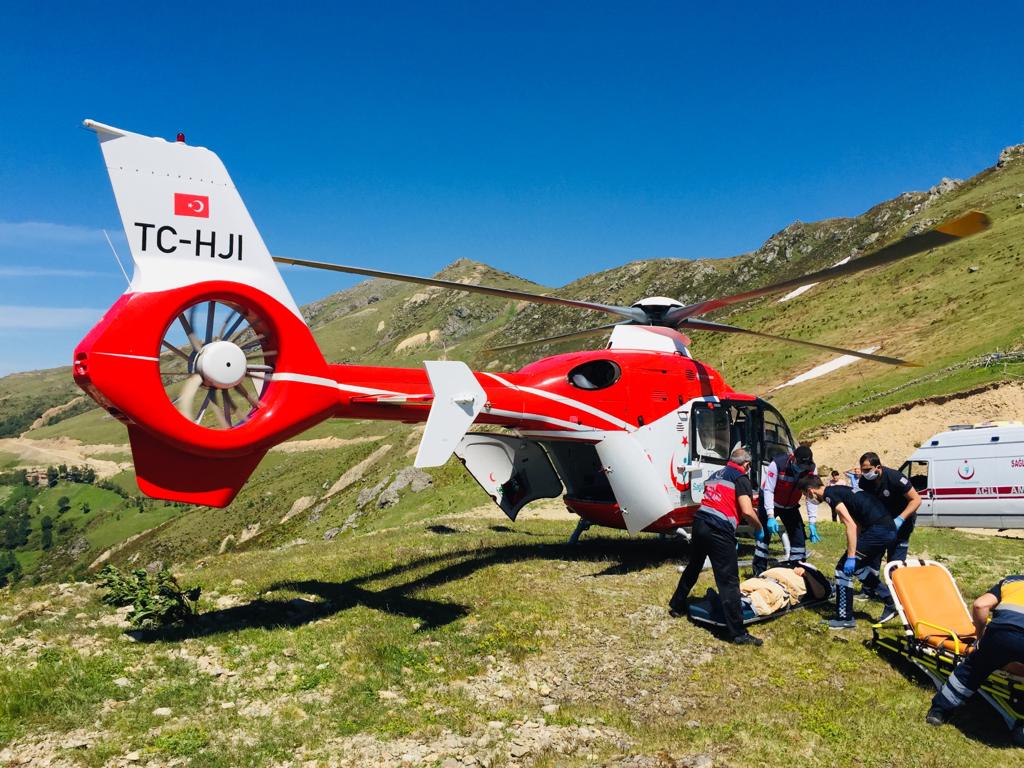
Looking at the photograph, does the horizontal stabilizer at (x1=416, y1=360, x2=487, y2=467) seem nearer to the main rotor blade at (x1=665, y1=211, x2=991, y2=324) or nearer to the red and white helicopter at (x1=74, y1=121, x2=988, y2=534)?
the red and white helicopter at (x1=74, y1=121, x2=988, y2=534)

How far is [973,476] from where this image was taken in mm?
21016

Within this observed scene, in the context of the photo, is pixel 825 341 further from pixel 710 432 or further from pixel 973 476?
pixel 710 432

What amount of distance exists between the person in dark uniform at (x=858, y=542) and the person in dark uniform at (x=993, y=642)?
285cm

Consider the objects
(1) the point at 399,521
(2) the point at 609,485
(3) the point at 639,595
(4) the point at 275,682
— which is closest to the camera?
(4) the point at 275,682

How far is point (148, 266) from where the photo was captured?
8.61m

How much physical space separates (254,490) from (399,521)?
49.1 meters

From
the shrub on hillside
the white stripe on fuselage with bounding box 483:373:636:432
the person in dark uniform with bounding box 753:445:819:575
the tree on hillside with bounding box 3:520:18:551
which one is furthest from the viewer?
the tree on hillside with bounding box 3:520:18:551

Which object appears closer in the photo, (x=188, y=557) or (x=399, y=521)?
(x=399, y=521)

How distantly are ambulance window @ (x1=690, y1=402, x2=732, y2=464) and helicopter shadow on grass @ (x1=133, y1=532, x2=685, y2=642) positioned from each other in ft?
8.17

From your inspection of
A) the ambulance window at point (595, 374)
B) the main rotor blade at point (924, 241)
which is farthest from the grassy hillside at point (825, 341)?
the main rotor blade at point (924, 241)

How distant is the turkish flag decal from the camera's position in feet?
29.4

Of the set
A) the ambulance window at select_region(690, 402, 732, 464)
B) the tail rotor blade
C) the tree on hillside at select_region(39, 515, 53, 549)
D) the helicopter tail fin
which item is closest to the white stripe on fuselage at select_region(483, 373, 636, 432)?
the ambulance window at select_region(690, 402, 732, 464)

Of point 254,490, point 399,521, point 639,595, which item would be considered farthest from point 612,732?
point 254,490

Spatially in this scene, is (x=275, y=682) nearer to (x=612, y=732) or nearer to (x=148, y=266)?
(x=612, y=732)
